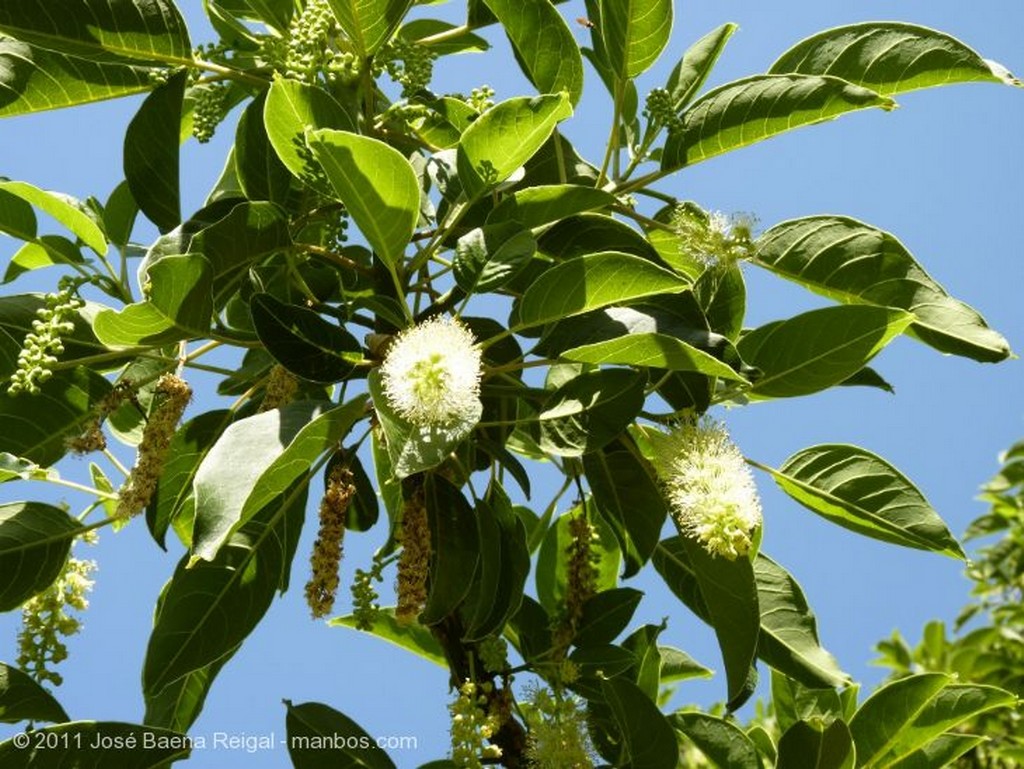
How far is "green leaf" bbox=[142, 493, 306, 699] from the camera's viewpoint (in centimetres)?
180

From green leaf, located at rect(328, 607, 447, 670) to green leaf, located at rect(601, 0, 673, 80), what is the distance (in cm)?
118

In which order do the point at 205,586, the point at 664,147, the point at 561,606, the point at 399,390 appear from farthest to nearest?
1. the point at 561,606
2. the point at 664,147
3. the point at 205,586
4. the point at 399,390

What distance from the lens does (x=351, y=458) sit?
6.33ft

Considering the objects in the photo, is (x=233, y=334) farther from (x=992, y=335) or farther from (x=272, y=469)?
(x=992, y=335)

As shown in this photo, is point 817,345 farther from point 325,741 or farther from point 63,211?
point 63,211

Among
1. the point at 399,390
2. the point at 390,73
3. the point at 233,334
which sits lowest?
the point at 399,390

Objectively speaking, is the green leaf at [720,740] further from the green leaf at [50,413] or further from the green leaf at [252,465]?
the green leaf at [50,413]

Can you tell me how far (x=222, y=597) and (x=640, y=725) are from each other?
0.72 meters

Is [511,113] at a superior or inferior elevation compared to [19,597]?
superior

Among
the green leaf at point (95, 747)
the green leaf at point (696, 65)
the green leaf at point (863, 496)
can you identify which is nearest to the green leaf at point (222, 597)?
the green leaf at point (95, 747)

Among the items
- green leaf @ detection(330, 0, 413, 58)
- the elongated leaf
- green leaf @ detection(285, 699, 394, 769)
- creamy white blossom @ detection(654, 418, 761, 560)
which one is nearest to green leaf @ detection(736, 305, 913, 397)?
creamy white blossom @ detection(654, 418, 761, 560)

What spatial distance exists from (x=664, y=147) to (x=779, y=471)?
59 centimetres

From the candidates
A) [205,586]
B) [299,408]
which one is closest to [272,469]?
[299,408]

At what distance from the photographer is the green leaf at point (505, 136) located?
5.32 ft
